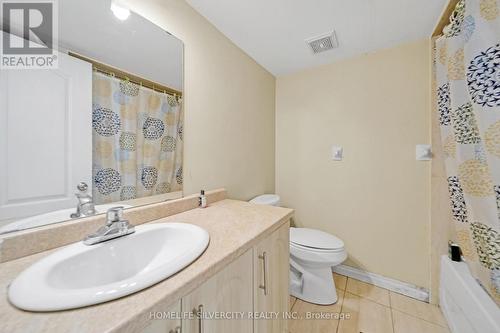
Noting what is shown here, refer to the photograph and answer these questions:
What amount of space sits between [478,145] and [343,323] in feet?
4.27

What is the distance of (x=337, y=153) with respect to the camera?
1.82m

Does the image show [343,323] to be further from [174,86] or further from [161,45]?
[161,45]

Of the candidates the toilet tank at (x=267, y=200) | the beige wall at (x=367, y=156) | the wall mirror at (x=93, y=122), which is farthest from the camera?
the toilet tank at (x=267, y=200)

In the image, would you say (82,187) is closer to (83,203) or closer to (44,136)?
(83,203)

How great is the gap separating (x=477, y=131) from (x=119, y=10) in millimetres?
1814

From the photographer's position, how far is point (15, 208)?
64 centimetres

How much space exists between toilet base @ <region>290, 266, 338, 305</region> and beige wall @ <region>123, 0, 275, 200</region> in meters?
0.80

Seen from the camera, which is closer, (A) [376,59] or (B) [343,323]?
(B) [343,323]

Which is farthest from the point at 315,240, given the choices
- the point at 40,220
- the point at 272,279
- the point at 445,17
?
the point at 445,17

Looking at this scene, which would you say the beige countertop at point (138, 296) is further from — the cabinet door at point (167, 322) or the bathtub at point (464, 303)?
the bathtub at point (464, 303)

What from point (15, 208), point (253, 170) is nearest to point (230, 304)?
point (15, 208)

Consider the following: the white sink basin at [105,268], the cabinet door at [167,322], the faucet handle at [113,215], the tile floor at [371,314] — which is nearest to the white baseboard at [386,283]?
the tile floor at [371,314]

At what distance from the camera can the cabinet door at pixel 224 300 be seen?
21.7 inches

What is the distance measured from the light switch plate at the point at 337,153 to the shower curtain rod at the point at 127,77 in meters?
1.43
